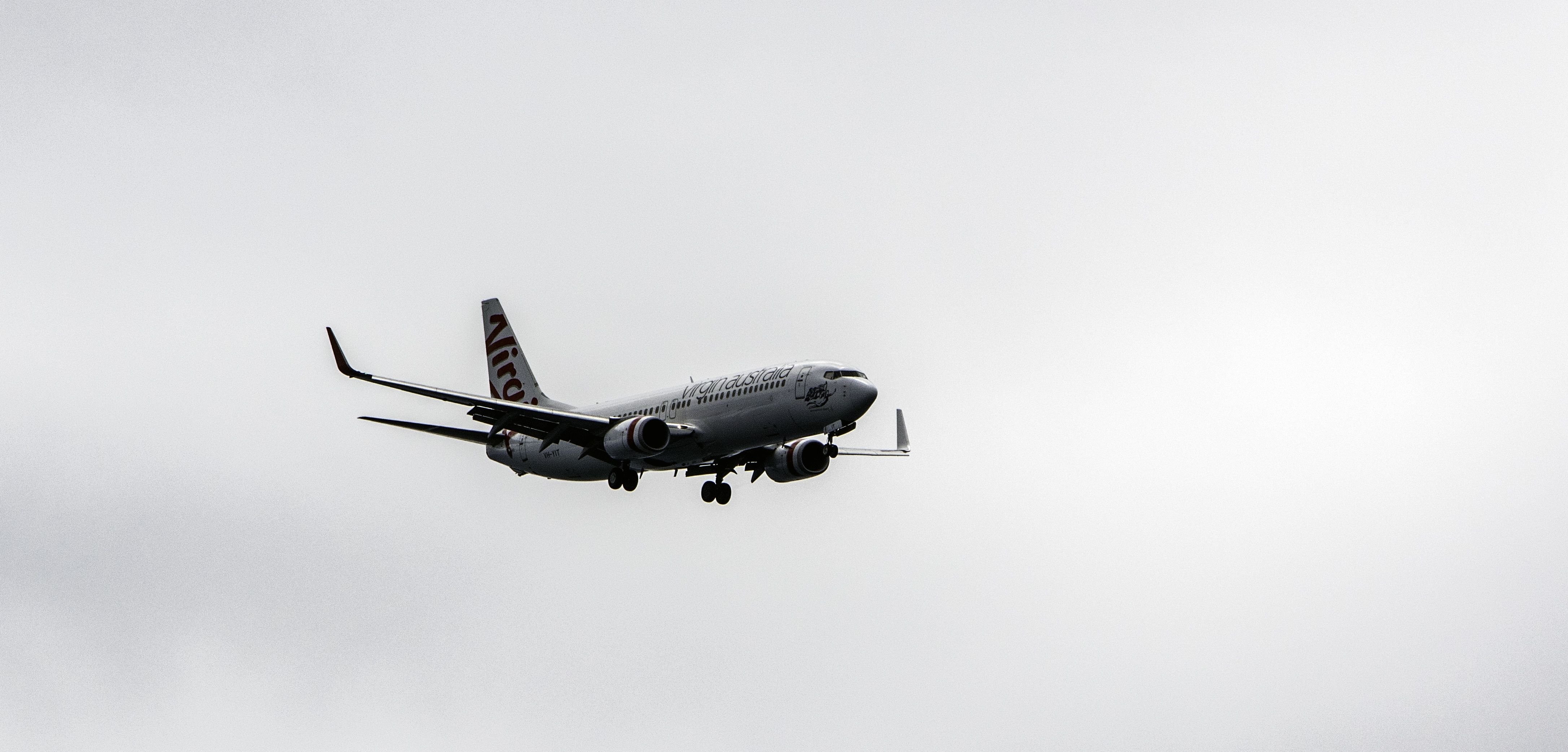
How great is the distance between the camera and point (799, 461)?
56.8 metres

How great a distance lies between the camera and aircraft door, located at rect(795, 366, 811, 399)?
50.5 meters

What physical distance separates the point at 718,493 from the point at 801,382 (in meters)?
10.3

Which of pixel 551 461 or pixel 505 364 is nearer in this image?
pixel 551 461

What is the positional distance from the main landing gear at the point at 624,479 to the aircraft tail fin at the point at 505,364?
12.2m

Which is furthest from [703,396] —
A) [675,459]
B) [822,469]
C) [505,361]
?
[505,361]

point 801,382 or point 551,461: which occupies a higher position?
point 801,382

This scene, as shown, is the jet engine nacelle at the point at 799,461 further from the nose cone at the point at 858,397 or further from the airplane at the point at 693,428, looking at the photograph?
the nose cone at the point at 858,397

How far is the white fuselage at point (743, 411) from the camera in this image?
1978 inches

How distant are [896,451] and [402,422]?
2131cm

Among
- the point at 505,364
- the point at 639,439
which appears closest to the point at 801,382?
the point at 639,439

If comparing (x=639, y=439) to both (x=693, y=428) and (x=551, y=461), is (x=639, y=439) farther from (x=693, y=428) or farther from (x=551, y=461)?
(x=551, y=461)

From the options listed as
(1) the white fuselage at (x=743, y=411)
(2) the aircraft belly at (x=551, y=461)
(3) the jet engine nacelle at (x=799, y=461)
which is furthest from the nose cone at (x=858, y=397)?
(2) the aircraft belly at (x=551, y=461)

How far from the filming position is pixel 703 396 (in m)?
54.4

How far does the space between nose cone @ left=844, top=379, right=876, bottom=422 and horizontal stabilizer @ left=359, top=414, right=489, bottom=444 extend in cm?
1760
